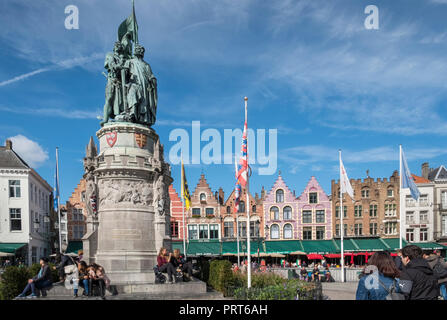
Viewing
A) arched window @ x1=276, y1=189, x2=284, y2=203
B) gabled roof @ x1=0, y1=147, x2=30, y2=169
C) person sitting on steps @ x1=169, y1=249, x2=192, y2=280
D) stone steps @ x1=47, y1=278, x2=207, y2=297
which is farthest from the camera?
arched window @ x1=276, y1=189, x2=284, y2=203

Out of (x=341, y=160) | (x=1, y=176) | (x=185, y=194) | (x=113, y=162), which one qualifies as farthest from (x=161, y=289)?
(x=1, y=176)

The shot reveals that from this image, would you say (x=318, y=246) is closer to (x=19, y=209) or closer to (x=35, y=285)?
(x=19, y=209)

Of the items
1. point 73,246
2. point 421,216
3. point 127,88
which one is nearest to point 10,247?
point 73,246

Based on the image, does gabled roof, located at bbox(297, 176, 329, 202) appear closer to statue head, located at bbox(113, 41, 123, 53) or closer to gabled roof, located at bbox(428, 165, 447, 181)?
gabled roof, located at bbox(428, 165, 447, 181)

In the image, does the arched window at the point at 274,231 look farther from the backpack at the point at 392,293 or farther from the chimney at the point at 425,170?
the backpack at the point at 392,293

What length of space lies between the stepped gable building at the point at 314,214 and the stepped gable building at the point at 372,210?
100 cm

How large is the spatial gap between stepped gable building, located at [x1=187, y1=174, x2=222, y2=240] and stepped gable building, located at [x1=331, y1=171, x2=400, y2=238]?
15460 mm

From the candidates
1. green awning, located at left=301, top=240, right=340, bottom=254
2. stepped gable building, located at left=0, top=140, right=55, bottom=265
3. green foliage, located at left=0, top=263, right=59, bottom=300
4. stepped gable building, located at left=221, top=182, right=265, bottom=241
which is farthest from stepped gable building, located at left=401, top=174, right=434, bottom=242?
green foliage, located at left=0, top=263, right=59, bottom=300

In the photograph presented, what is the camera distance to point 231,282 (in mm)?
15656

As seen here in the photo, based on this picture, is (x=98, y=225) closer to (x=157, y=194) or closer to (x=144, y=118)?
(x=157, y=194)

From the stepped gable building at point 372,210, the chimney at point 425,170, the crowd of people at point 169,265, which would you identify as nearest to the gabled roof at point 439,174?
the chimney at point 425,170

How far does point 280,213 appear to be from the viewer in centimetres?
5516

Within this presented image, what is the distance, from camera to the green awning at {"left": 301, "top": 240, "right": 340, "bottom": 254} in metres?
50.0
